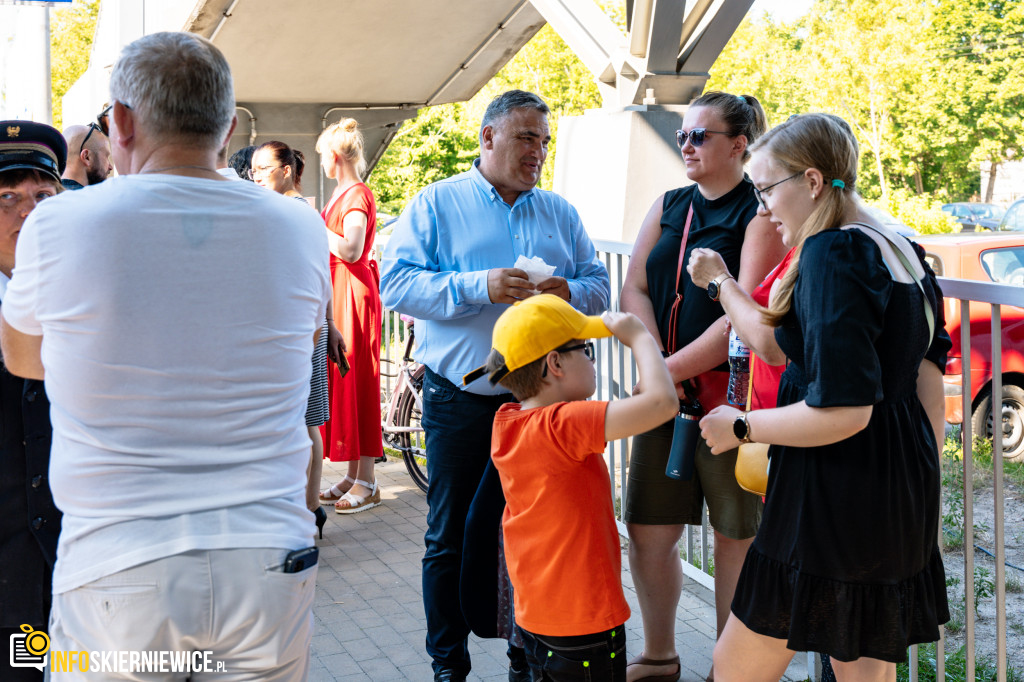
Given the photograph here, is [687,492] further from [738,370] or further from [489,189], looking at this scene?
[489,189]

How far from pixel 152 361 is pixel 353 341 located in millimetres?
4518

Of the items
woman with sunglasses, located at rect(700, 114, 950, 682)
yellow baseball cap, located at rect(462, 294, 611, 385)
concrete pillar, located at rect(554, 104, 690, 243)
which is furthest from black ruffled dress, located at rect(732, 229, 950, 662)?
concrete pillar, located at rect(554, 104, 690, 243)

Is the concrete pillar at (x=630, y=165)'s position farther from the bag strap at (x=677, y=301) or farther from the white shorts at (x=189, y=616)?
the white shorts at (x=189, y=616)

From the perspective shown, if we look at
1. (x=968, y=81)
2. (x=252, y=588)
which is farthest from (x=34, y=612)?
(x=968, y=81)

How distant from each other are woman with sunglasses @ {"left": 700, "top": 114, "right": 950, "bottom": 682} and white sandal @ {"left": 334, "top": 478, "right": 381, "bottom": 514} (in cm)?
392

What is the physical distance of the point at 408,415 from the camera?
22.5ft

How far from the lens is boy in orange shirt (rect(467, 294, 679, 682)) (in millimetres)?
2723

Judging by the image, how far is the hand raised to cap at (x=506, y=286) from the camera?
3463mm

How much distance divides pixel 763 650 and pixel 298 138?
1580 cm

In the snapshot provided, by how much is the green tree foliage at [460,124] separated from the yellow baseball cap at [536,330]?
25656mm

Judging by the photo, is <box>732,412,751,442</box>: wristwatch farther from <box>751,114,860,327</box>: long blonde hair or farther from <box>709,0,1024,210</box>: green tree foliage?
<box>709,0,1024,210</box>: green tree foliage

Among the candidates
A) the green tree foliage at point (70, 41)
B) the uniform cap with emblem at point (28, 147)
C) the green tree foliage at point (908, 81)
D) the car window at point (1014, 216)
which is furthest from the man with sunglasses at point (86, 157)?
the green tree foliage at point (70, 41)

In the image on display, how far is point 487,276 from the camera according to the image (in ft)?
11.5

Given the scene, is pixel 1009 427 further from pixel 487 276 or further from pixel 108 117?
pixel 108 117
